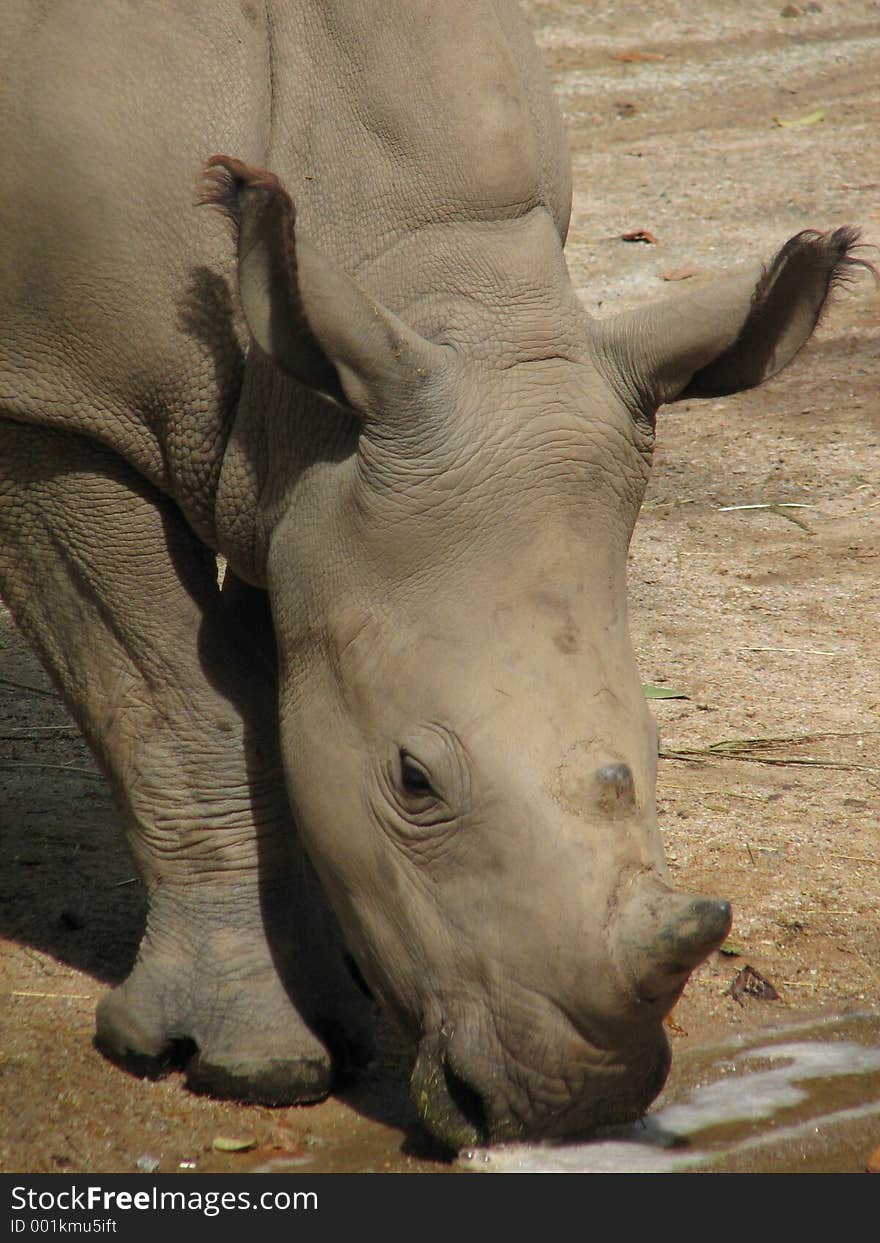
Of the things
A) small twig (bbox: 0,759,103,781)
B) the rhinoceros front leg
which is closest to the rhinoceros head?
the rhinoceros front leg

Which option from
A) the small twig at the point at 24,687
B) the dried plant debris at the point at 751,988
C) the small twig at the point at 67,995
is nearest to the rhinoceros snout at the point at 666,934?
the dried plant debris at the point at 751,988

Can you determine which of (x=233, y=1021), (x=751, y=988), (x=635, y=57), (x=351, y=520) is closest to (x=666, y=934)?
(x=351, y=520)

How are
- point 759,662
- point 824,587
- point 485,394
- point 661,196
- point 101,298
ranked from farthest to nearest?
point 661,196 < point 824,587 < point 759,662 < point 101,298 < point 485,394

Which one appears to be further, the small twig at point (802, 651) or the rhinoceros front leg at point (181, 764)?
the small twig at point (802, 651)

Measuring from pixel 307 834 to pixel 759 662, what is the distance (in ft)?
10.4

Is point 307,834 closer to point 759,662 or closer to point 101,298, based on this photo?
point 101,298

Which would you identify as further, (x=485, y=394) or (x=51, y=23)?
(x=51, y=23)

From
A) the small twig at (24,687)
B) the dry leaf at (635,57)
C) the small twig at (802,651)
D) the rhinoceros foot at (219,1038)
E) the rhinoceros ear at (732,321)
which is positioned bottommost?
the rhinoceros foot at (219,1038)

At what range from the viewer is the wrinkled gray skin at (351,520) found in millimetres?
3217

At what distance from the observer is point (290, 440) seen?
3.62 m

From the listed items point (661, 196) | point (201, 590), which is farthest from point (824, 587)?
point (661, 196)

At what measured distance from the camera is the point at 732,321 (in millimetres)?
3598

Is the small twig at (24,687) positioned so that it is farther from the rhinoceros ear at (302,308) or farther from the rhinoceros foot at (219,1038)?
the rhinoceros ear at (302,308)

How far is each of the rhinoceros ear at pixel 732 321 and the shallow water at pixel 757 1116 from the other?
1526 millimetres
